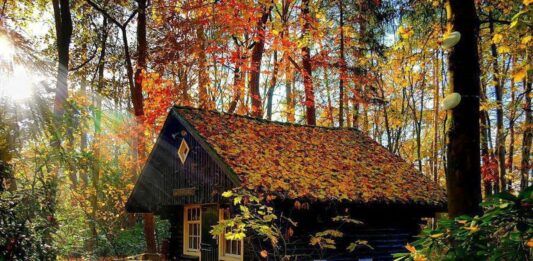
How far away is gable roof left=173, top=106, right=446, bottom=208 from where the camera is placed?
10047 mm

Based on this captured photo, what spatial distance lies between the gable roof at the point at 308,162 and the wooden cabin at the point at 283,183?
0.03 meters

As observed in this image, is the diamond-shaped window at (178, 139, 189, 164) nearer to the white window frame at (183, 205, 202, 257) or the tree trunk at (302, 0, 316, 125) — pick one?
the white window frame at (183, 205, 202, 257)

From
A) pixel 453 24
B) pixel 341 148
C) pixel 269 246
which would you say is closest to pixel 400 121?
pixel 341 148

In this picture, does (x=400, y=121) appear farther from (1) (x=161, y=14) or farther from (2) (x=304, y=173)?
(2) (x=304, y=173)

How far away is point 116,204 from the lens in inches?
843

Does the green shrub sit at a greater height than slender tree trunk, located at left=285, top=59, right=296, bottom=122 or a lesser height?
lesser

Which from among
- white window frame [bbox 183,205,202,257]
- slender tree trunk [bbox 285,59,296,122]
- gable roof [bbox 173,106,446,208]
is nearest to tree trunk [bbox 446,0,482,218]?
gable roof [bbox 173,106,446,208]

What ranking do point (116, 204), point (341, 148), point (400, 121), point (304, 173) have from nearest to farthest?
point (304, 173), point (341, 148), point (116, 204), point (400, 121)

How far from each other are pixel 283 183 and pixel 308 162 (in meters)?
1.89

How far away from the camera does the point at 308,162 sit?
1150 centimetres

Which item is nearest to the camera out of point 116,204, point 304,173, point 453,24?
point 453,24

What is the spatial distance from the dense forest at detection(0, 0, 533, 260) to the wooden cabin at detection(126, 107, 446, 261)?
125 centimetres

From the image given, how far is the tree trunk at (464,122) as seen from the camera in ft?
16.7

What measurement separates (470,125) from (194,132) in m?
7.20
